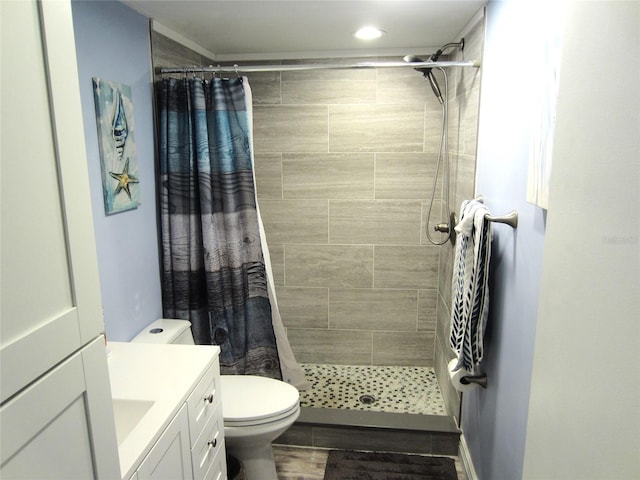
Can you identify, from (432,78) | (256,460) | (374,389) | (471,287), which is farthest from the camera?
(374,389)

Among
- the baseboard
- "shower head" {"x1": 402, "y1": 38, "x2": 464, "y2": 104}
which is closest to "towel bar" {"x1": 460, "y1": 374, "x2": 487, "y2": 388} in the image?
the baseboard

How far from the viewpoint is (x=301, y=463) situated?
240 centimetres

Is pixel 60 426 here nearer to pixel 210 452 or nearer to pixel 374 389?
pixel 210 452

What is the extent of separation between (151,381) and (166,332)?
0.65 m

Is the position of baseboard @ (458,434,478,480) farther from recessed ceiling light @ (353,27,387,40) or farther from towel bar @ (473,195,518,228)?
recessed ceiling light @ (353,27,387,40)

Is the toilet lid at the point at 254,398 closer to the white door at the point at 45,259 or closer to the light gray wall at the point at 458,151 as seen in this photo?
the light gray wall at the point at 458,151

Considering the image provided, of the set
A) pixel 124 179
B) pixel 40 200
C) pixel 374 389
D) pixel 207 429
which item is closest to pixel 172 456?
pixel 207 429

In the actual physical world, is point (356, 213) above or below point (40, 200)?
below

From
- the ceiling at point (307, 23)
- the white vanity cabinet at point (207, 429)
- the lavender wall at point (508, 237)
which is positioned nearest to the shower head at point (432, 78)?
the ceiling at point (307, 23)

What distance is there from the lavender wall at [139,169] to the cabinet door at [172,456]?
0.67 m

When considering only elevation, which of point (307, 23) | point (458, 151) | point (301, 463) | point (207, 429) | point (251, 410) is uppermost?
point (307, 23)

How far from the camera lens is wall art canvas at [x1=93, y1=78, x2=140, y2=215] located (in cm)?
176

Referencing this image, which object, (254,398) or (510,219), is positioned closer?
(510,219)

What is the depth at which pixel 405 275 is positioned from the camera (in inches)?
119
